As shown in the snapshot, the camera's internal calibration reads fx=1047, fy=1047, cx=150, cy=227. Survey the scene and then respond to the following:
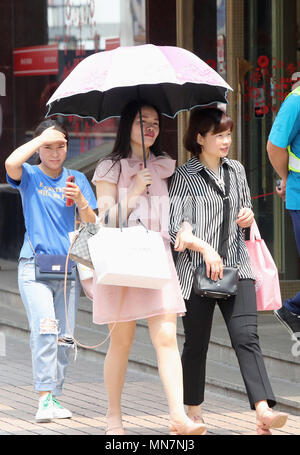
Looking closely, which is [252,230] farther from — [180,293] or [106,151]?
[106,151]

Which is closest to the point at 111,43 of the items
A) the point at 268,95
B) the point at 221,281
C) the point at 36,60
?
the point at 36,60

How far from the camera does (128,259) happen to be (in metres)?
5.22

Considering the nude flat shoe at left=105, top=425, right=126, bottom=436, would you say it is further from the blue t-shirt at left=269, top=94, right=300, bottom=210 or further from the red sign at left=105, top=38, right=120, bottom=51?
the red sign at left=105, top=38, right=120, bottom=51

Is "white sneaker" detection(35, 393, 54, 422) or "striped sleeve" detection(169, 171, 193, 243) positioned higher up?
"striped sleeve" detection(169, 171, 193, 243)

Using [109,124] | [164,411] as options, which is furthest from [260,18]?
[164,411]

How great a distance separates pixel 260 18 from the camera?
961 cm

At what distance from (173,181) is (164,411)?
5.47 feet

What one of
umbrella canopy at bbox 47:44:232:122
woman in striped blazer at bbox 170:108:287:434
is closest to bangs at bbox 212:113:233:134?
woman in striped blazer at bbox 170:108:287:434

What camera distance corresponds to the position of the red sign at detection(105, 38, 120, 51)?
11.5 m

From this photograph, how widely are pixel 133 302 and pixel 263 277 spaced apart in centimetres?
79

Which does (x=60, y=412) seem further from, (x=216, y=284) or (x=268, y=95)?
(x=268, y=95)

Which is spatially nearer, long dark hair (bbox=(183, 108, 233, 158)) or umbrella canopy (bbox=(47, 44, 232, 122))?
umbrella canopy (bbox=(47, 44, 232, 122))

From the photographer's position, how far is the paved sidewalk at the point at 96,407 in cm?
608

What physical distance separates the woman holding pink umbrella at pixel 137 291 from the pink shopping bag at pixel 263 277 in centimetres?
52
